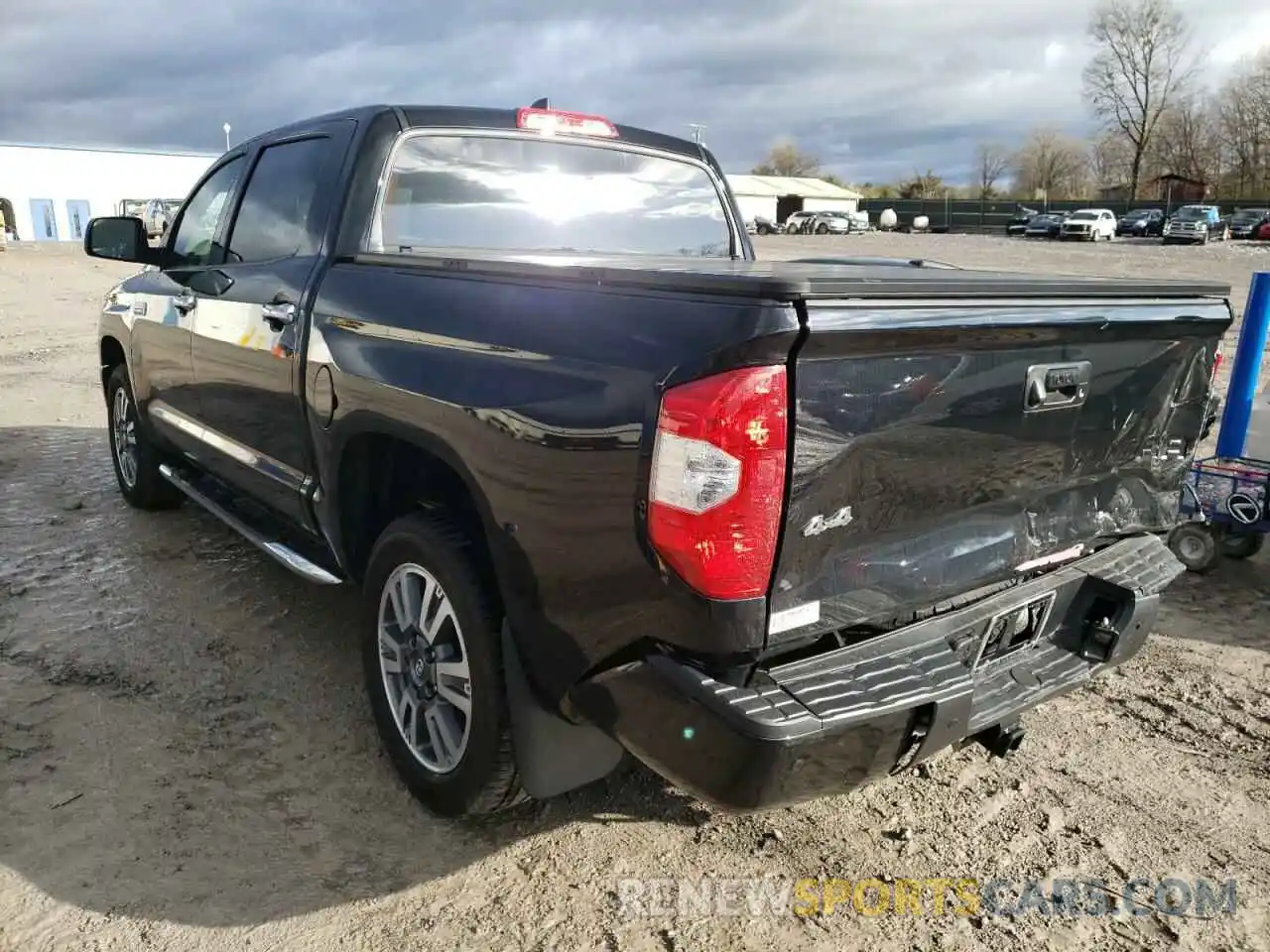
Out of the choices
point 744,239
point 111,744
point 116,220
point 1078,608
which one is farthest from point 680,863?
point 116,220

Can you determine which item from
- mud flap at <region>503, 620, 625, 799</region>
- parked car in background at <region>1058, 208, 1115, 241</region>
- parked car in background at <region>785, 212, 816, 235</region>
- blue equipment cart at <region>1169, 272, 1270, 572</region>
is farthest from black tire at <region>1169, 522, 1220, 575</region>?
parked car in background at <region>785, 212, 816, 235</region>

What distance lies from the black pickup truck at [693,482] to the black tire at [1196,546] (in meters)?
2.02

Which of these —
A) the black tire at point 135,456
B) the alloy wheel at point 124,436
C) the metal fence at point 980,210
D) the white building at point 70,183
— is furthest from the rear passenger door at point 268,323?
the metal fence at point 980,210

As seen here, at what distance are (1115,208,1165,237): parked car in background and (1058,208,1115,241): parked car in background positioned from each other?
1744 millimetres

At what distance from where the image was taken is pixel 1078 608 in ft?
8.64

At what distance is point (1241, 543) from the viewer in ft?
15.6

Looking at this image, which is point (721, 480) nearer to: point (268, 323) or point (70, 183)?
point (268, 323)

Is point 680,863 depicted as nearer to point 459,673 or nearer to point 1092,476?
point 459,673

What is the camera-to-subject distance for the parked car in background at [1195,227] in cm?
4103

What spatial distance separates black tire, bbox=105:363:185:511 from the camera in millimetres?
5281

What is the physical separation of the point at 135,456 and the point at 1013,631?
4.86 metres

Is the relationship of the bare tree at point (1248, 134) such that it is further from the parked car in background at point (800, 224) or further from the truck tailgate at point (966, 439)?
the truck tailgate at point (966, 439)

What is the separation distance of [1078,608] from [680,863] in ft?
4.15

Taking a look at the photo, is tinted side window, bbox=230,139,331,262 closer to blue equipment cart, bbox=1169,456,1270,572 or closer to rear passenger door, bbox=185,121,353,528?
rear passenger door, bbox=185,121,353,528
